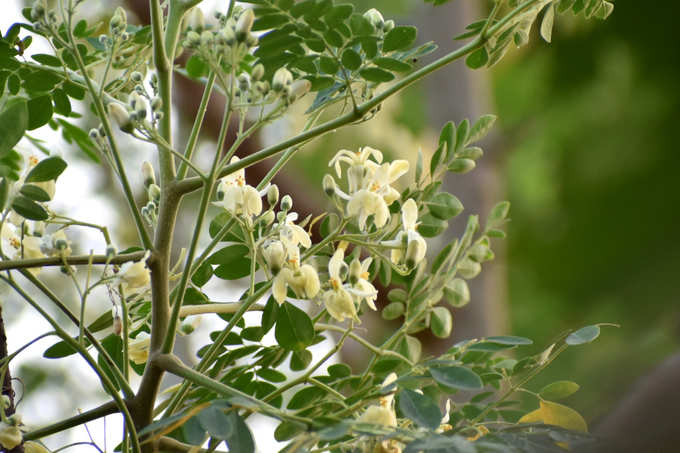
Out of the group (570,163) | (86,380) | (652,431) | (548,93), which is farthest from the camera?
(570,163)

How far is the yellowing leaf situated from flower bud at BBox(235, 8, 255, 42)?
226mm

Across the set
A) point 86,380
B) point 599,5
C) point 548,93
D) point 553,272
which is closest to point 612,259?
point 553,272

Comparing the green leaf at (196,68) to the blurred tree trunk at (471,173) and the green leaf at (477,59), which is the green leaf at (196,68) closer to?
the green leaf at (477,59)

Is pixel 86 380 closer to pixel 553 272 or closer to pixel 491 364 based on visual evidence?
pixel 491 364

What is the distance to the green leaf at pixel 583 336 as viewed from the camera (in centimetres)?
39

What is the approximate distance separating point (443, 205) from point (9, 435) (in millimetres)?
247

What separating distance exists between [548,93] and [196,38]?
9.24ft

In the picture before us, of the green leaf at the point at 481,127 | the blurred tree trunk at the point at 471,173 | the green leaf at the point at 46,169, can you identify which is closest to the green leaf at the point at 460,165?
the green leaf at the point at 481,127

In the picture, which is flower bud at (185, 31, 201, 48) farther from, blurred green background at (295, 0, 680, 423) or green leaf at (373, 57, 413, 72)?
blurred green background at (295, 0, 680, 423)

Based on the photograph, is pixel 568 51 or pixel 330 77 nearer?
pixel 330 77

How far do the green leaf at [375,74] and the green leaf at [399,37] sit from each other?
0.01 m

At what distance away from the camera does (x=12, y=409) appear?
1.20 ft

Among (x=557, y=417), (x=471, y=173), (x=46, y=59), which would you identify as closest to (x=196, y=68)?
(x=46, y=59)

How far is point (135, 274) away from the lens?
1.15 ft
